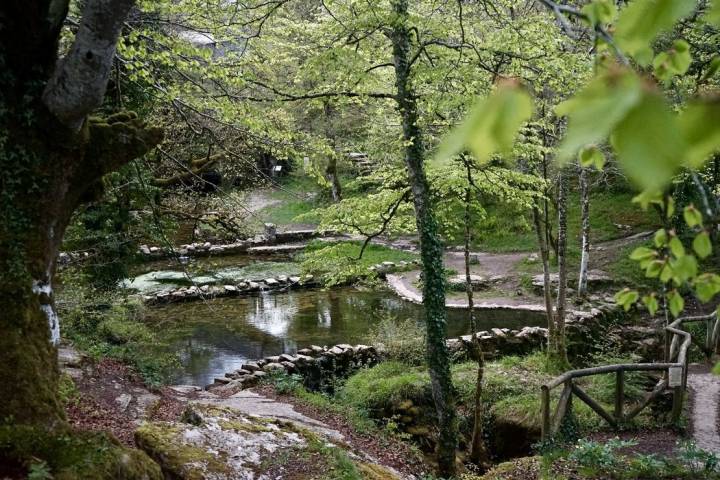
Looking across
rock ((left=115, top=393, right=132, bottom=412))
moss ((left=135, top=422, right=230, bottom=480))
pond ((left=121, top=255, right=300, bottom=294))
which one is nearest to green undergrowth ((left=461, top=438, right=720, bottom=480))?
moss ((left=135, top=422, right=230, bottom=480))

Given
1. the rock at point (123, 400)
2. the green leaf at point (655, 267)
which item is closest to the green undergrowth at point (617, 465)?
the green leaf at point (655, 267)

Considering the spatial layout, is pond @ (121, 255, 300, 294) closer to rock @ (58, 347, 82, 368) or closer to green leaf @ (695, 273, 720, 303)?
rock @ (58, 347, 82, 368)

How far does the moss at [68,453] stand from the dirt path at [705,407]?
6.10 metres

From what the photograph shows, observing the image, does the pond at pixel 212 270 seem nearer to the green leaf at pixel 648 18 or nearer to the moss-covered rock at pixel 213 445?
the moss-covered rock at pixel 213 445

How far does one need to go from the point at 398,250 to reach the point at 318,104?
14.1 metres

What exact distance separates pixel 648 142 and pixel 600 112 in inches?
2.1

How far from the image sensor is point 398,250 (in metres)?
21.2

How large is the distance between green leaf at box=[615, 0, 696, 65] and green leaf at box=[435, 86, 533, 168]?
0.17 metres

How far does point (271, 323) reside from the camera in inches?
542

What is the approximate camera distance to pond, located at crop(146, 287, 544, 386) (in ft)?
38.1

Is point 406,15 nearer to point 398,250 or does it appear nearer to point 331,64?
point 331,64

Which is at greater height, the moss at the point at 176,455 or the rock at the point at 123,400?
the moss at the point at 176,455

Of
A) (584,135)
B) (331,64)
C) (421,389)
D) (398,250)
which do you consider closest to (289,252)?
(398,250)

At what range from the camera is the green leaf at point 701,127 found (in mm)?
574
